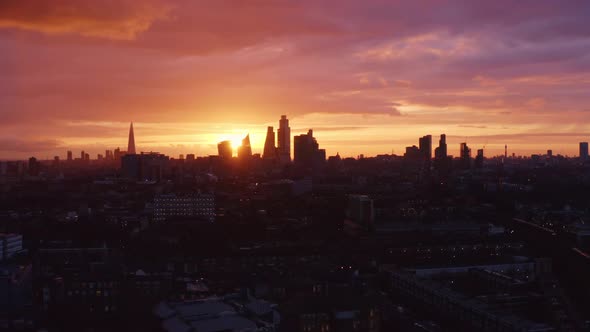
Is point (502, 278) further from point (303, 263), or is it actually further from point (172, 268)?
point (172, 268)

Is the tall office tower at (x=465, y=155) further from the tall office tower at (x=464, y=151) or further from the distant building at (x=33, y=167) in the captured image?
the distant building at (x=33, y=167)

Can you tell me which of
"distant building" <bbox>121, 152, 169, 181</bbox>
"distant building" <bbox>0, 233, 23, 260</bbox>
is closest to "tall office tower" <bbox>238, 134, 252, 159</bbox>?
"distant building" <bbox>121, 152, 169, 181</bbox>

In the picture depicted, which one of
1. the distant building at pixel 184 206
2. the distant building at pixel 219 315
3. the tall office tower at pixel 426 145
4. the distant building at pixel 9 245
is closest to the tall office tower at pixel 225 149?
the tall office tower at pixel 426 145

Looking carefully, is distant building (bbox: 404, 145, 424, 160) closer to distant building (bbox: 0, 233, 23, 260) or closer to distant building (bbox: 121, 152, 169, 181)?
distant building (bbox: 121, 152, 169, 181)

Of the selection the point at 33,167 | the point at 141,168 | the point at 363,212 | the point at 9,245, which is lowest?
the point at 9,245

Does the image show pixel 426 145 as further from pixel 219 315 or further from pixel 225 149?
pixel 219 315

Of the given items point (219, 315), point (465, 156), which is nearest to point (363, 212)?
point (219, 315)
